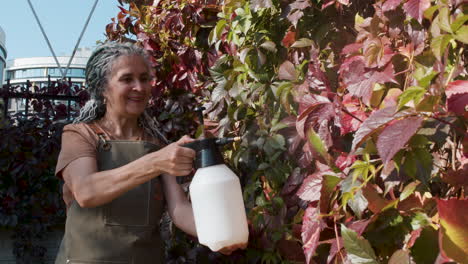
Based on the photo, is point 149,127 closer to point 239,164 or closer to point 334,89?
point 239,164

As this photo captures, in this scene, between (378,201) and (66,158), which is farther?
(66,158)

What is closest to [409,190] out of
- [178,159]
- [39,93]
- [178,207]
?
[178,159]

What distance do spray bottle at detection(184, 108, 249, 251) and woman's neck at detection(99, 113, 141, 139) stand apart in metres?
0.65

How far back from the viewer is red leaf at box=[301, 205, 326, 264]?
1.22 meters

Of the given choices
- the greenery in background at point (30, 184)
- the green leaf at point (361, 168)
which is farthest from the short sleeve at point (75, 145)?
the greenery in background at point (30, 184)

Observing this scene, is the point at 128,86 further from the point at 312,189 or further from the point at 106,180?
the point at 312,189

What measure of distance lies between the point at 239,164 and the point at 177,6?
105cm

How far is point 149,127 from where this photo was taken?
1969 millimetres

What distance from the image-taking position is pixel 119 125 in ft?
6.10

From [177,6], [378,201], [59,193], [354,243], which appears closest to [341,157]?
[378,201]

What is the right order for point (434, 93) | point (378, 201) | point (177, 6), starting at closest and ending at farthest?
point (434, 93) → point (378, 201) → point (177, 6)

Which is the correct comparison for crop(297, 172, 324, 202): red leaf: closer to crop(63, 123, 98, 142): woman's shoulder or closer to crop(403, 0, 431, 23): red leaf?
crop(403, 0, 431, 23): red leaf

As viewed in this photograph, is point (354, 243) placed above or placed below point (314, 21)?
below

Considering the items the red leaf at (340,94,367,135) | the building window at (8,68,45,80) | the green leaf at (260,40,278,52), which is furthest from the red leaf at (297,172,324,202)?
the building window at (8,68,45,80)
